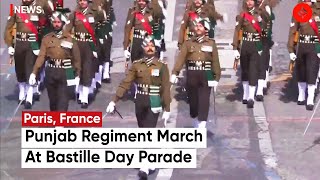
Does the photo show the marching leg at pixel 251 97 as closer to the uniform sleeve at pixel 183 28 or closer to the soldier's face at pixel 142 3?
the uniform sleeve at pixel 183 28

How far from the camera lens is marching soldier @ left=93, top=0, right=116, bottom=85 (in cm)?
A: 1911

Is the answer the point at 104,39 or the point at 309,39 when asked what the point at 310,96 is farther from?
the point at 104,39

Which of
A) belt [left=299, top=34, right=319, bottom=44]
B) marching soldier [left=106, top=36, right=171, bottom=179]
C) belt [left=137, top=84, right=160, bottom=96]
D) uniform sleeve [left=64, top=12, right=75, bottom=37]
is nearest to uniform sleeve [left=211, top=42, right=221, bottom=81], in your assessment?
marching soldier [left=106, top=36, right=171, bottom=179]

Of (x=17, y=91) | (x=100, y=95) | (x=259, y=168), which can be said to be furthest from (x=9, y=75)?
(x=259, y=168)

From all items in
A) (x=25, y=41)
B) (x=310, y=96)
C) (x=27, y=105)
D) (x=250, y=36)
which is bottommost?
(x=27, y=105)

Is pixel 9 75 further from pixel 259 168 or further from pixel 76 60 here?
pixel 259 168

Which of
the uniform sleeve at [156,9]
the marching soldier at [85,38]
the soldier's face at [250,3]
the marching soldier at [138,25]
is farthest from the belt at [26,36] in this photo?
the soldier's face at [250,3]

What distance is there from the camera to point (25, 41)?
60.4ft

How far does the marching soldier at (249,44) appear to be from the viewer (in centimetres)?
1806

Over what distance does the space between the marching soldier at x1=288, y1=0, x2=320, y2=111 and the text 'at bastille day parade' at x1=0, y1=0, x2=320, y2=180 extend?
0.7 inches

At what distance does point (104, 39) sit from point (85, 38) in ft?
3.57

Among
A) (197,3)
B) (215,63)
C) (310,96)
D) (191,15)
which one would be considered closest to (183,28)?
(191,15)

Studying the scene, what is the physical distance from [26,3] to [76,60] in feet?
7.38

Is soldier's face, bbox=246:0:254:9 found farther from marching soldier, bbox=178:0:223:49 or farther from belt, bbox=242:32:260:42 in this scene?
marching soldier, bbox=178:0:223:49
